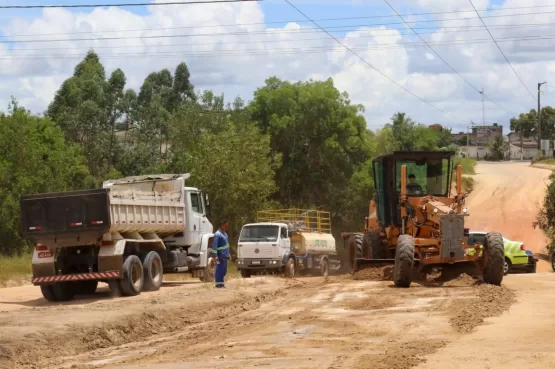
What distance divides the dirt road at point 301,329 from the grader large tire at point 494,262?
364 mm

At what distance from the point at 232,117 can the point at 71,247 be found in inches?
1591

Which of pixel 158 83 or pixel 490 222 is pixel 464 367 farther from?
pixel 158 83

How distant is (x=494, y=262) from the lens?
870 inches

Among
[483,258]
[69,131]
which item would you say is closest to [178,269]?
[483,258]

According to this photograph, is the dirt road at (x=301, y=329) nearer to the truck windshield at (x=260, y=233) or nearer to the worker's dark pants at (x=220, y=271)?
the worker's dark pants at (x=220, y=271)

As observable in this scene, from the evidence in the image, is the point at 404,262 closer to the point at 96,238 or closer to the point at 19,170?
the point at 96,238

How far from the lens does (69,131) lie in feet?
243

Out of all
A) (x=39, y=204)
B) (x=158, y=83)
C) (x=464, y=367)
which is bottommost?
(x=464, y=367)

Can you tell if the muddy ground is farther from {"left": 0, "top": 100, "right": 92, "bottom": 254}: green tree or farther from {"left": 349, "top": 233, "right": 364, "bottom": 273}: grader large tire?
{"left": 0, "top": 100, "right": 92, "bottom": 254}: green tree

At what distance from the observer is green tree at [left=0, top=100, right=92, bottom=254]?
45469 millimetres

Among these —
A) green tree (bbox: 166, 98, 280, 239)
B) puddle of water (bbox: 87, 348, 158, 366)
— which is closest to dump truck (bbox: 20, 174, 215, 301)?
puddle of water (bbox: 87, 348, 158, 366)

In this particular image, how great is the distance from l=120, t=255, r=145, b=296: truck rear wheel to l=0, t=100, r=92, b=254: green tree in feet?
70.8

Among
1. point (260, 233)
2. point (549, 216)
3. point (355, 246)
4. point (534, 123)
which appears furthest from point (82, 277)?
point (534, 123)

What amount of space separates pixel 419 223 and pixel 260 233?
36.4 ft
